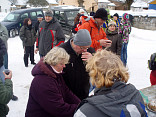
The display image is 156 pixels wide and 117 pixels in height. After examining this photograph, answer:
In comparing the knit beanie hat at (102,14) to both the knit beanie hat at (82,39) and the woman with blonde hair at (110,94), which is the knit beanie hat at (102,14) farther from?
the woman with blonde hair at (110,94)

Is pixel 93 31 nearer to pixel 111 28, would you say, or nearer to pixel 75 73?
pixel 75 73

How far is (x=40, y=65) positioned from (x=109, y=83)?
862 millimetres

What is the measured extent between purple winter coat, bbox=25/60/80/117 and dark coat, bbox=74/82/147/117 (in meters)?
0.61

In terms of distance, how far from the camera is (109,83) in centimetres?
133

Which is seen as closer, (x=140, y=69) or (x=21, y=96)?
(x=21, y=96)

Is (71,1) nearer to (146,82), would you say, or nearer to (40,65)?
(146,82)

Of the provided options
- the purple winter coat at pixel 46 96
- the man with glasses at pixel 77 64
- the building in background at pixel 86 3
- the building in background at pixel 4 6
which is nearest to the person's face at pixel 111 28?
the man with glasses at pixel 77 64

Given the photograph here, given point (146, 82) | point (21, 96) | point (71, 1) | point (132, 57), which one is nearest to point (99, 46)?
point (21, 96)

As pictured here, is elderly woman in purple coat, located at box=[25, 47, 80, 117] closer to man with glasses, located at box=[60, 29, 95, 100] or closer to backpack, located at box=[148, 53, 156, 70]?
man with glasses, located at box=[60, 29, 95, 100]

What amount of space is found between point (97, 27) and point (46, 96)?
199 cm

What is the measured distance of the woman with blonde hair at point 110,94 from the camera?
1183 mm

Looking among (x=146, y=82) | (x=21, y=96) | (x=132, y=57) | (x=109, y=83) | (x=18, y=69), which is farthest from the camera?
(x=132, y=57)

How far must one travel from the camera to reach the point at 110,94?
1.25 meters

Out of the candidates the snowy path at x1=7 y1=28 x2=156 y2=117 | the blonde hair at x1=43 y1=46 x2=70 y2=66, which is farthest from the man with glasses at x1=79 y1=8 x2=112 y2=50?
Answer: the snowy path at x1=7 y1=28 x2=156 y2=117
